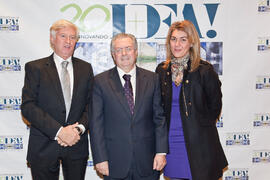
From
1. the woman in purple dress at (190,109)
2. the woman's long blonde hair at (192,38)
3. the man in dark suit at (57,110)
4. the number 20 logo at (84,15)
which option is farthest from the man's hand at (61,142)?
the number 20 logo at (84,15)

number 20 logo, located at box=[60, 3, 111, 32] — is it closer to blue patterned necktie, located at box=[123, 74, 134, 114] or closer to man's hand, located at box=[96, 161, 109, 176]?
blue patterned necktie, located at box=[123, 74, 134, 114]

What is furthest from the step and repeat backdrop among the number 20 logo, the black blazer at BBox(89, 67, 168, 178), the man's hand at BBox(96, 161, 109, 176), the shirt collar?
the man's hand at BBox(96, 161, 109, 176)

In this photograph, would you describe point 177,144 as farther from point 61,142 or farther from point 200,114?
point 61,142

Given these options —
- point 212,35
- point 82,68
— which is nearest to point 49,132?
point 82,68

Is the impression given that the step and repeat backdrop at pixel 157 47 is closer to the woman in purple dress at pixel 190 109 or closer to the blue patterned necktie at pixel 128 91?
the woman in purple dress at pixel 190 109

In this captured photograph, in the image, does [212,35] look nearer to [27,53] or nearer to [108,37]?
[108,37]

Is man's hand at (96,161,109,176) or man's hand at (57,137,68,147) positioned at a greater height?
man's hand at (57,137,68,147)

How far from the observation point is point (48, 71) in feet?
7.04

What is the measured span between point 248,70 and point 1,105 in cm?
305

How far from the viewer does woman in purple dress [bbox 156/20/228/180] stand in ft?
7.07

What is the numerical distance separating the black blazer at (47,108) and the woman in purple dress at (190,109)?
0.76 m

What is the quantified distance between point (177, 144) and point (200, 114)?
32 centimetres

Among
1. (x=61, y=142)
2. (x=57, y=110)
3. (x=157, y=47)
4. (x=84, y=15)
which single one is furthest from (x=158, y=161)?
(x=84, y=15)

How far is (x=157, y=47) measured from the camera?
3.18 m
